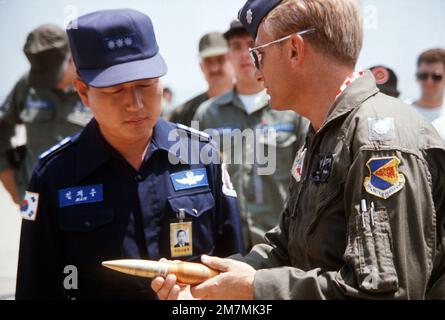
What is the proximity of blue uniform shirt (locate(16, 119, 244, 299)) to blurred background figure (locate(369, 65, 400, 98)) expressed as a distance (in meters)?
1.98

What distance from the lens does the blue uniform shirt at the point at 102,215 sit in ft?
9.14

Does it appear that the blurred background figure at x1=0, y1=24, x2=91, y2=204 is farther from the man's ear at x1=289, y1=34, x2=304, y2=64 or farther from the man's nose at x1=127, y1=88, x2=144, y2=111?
the man's ear at x1=289, y1=34, x2=304, y2=64

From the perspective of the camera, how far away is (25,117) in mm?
5883

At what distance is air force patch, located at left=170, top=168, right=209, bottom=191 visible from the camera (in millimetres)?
2938

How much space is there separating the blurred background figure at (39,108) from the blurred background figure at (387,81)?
264 centimetres

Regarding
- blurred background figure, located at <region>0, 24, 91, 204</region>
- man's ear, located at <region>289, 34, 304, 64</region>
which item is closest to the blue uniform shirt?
man's ear, located at <region>289, 34, 304, 64</region>

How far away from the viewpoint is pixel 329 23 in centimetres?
237

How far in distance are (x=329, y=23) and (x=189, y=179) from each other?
3.27ft

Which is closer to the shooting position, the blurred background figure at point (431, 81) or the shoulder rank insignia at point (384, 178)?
the shoulder rank insignia at point (384, 178)

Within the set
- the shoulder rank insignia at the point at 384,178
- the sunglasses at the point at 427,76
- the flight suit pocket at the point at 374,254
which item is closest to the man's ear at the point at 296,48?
the shoulder rank insignia at the point at 384,178

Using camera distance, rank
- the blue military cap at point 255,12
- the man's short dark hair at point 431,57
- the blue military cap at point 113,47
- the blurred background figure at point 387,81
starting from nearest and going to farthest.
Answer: the blue military cap at point 255,12, the blue military cap at point 113,47, the blurred background figure at point 387,81, the man's short dark hair at point 431,57

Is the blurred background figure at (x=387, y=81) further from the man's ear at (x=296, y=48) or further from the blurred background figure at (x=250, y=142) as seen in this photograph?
the man's ear at (x=296, y=48)

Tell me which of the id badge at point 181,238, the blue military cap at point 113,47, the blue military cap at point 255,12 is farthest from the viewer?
the id badge at point 181,238
